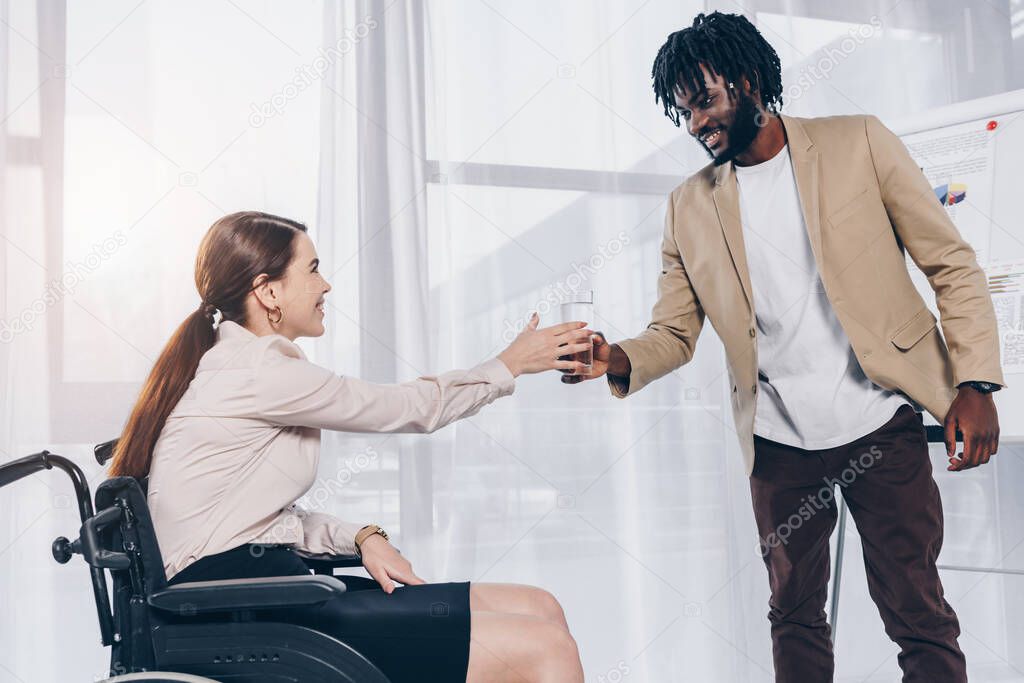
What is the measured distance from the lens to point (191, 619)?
1092 mm

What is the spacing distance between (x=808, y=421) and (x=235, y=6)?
6.31 ft

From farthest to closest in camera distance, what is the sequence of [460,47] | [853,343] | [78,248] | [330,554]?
[460,47], [78,248], [853,343], [330,554]

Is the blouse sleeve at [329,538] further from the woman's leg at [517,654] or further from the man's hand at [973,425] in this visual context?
the man's hand at [973,425]

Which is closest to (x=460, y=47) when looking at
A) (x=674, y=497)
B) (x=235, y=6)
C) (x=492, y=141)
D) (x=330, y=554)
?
(x=492, y=141)

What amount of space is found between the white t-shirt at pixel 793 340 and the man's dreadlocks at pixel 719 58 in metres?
0.16

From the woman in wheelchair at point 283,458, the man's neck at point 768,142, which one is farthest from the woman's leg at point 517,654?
the man's neck at point 768,142

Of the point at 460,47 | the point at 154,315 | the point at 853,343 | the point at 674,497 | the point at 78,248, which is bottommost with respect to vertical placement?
the point at 674,497

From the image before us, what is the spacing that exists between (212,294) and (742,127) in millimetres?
1076

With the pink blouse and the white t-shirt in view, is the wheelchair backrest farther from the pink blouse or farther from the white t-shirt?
the white t-shirt

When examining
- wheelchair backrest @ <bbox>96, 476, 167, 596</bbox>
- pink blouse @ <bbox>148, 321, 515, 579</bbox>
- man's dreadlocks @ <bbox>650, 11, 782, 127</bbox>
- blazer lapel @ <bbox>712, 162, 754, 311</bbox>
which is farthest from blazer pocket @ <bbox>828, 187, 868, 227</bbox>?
wheelchair backrest @ <bbox>96, 476, 167, 596</bbox>

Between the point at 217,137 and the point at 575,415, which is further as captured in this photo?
the point at 575,415

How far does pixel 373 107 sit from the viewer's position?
2.50 meters

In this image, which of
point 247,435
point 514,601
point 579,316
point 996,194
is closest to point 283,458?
point 247,435

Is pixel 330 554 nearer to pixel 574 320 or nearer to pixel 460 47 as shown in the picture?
pixel 574 320
